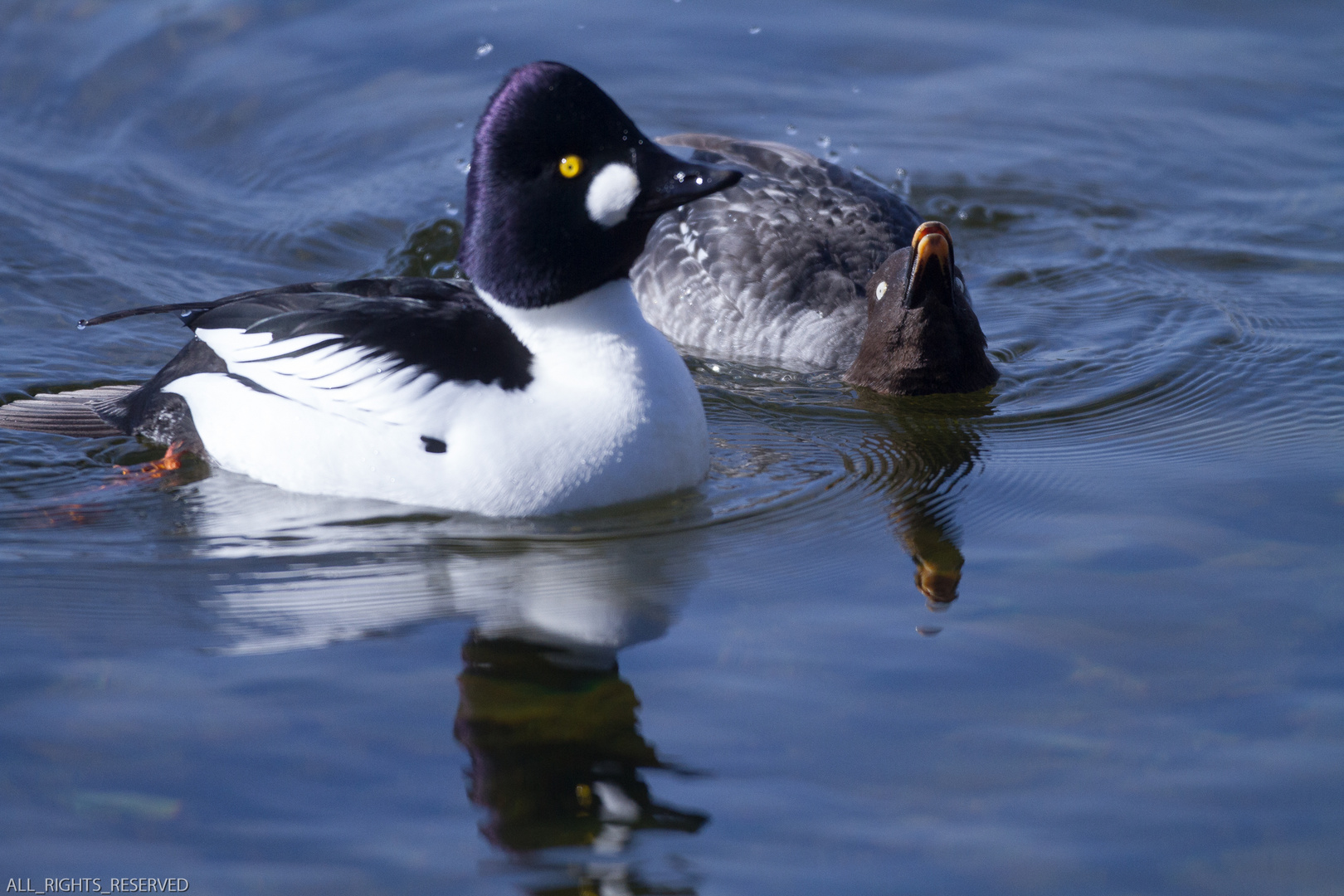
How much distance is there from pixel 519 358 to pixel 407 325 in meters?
0.44

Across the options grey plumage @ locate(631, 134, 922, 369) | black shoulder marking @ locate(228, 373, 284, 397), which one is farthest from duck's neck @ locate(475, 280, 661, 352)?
grey plumage @ locate(631, 134, 922, 369)

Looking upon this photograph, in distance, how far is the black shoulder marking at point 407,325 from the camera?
5.45m

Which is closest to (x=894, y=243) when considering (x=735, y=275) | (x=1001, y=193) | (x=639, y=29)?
(x=735, y=275)

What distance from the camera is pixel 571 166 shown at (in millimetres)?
5227

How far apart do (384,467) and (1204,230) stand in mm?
6090

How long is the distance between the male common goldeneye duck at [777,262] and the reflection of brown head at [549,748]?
3.85 metres

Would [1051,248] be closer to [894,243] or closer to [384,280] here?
[894,243]

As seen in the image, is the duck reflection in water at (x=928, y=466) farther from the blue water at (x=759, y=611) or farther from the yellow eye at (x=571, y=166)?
the yellow eye at (x=571, y=166)

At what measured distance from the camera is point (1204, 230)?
942cm

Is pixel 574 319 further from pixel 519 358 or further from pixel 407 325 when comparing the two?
pixel 407 325

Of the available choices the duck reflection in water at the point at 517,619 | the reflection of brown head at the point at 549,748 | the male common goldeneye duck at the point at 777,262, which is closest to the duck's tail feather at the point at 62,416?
the duck reflection in water at the point at 517,619

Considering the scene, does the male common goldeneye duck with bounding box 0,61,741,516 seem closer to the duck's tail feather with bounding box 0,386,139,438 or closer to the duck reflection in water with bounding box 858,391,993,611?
the duck reflection in water with bounding box 858,391,993,611

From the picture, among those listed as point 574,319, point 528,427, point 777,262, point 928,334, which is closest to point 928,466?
point 928,334

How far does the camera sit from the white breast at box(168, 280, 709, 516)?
213 inches
